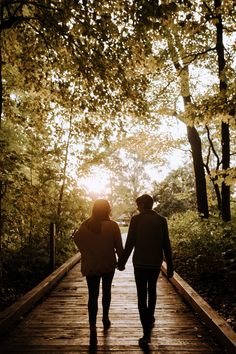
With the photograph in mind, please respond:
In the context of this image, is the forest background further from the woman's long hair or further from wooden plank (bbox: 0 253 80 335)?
the woman's long hair

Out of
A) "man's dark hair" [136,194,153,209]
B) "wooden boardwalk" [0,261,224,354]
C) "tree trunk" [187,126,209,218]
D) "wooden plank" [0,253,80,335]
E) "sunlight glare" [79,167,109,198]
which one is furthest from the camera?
"tree trunk" [187,126,209,218]

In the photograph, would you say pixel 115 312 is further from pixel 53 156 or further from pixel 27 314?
pixel 53 156

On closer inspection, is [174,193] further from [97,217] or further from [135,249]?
[97,217]

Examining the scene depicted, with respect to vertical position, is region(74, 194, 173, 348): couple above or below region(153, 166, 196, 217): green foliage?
below

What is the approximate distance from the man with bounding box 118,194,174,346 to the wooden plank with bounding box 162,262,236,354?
1004 millimetres

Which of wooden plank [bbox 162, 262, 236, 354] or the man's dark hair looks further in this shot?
the man's dark hair

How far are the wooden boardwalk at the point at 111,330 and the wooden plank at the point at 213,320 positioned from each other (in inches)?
6.1

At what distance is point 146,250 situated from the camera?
5238 mm

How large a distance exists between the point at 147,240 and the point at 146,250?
147mm

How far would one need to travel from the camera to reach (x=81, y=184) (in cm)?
1511

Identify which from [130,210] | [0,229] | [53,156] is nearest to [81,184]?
[53,156]

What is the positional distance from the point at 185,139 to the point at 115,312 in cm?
1576

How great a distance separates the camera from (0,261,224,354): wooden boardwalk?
17.0ft

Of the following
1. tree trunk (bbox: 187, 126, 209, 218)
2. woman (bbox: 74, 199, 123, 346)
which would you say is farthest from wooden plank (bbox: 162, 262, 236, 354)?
tree trunk (bbox: 187, 126, 209, 218)
